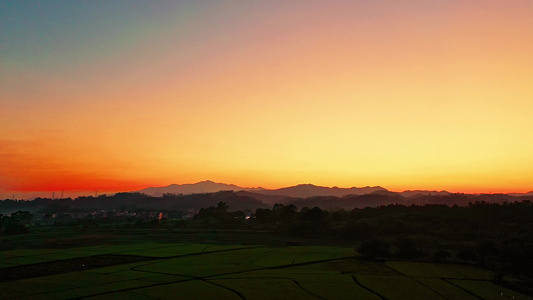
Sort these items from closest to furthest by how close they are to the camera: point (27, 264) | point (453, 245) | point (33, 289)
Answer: point (33, 289), point (27, 264), point (453, 245)

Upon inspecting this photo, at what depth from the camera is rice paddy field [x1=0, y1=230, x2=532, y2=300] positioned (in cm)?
3162

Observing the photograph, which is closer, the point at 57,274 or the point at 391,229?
the point at 57,274

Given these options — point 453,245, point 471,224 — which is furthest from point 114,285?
point 471,224

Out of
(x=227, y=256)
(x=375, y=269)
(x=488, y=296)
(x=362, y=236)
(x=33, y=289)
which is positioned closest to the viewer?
(x=488, y=296)

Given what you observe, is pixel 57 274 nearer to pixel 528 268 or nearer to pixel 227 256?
pixel 227 256

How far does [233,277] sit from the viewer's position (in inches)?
1527

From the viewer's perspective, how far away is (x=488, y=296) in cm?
3192

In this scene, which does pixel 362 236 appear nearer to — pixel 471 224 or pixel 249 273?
pixel 471 224

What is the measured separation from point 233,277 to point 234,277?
0.37 feet

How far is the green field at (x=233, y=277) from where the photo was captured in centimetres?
3162

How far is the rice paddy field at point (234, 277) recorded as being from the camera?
31625 millimetres

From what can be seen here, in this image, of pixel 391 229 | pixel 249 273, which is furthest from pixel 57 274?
pixel 391 229

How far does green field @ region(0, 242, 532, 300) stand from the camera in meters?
31.6

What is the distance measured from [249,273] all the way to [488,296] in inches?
972
